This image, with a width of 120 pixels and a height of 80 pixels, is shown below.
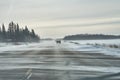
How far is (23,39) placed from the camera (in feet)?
600

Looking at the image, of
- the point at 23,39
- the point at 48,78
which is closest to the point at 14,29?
the point at 23,39

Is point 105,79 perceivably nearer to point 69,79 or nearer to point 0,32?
point 69,79

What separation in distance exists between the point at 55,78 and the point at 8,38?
167 metres

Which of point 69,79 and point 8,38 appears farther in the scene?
point 8,38

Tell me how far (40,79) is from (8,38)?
548ft

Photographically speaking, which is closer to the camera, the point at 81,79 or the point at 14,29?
the point at 81,79

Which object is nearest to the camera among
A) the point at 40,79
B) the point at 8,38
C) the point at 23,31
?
the point at 40,79

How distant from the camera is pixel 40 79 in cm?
1408

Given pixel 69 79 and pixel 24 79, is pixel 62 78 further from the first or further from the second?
pixel 24 79

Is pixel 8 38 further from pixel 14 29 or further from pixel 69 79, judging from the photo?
pixel 69 79

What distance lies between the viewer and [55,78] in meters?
14.5

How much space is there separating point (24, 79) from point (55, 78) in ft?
4.36

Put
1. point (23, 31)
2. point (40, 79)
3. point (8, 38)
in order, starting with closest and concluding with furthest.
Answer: point (40, 79), point (8, 38), point (23, 31)

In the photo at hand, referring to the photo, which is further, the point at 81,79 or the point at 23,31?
the point at 23,31
